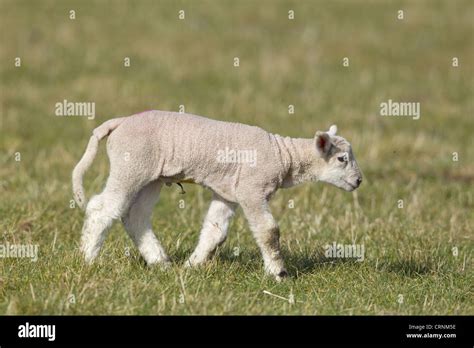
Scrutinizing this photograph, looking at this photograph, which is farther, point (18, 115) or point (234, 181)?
point (18, 115)

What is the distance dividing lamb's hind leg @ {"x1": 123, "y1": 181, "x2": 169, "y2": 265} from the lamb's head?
1.40m

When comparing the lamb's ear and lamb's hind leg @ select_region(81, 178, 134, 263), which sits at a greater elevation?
the lamb's ear

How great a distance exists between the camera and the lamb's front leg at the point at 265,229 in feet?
26.0

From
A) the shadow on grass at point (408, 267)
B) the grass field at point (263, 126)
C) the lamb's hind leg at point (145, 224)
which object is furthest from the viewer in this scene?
the shadow on grass at point (408, 267)

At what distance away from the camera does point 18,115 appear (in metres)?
17.2

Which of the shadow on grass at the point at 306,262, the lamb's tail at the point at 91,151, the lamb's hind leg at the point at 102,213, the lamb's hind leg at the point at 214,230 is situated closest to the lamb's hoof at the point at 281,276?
the shadow on grass at the point at 306,262

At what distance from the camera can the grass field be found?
25.5 feet

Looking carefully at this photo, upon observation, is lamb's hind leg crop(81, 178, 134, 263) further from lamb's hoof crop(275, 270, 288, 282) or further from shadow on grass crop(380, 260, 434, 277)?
shadow on grass crop(380, 260, 434, 277)

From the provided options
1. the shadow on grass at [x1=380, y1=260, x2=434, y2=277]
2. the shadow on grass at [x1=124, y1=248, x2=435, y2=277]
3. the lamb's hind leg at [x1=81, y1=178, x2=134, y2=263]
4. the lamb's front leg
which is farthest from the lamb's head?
the lamb's hind leg at [x1=81, y1=178, x2=134, y2=263]

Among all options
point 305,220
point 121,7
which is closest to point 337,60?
point 121,7

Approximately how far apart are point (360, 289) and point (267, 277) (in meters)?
0.78

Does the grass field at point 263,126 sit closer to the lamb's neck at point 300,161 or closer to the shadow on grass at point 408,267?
the shadow on grass at point 408,267

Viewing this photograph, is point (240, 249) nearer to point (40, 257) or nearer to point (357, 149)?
point (40, 257)

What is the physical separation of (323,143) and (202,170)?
1.05m
